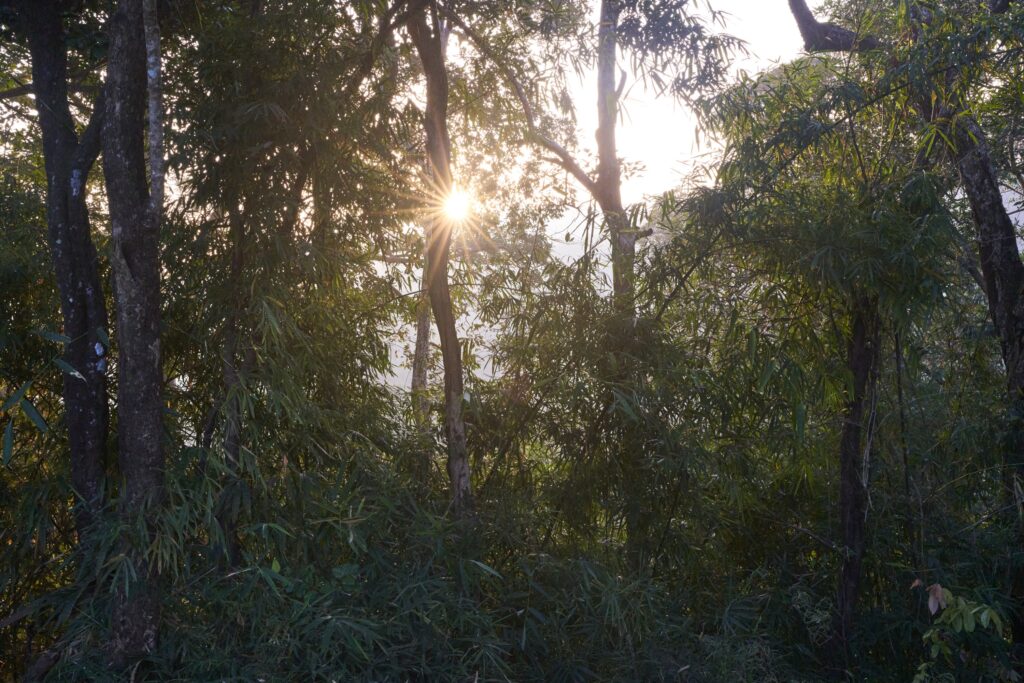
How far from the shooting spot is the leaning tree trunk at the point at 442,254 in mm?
3494

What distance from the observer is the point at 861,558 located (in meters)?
3.44

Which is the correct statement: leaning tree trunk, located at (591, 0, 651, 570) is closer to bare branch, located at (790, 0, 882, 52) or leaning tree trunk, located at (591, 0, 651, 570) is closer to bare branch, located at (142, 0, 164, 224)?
bare branch, located at (790, 0, 882, 52)

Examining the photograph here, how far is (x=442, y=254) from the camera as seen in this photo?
364cm

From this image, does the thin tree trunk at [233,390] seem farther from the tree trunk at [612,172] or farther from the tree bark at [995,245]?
the tree bark at [995,245]

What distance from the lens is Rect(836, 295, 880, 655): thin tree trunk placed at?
3.40m

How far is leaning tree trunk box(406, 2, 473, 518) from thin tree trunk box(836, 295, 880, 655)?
1.50 meters

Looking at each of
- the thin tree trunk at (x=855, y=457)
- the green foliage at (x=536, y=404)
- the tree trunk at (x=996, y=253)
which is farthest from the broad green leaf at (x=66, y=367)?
the tree trunk at (x=996, y=253)

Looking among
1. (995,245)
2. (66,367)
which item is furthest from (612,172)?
(66,367)

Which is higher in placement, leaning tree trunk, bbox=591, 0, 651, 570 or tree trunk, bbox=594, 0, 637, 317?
tree trunk, bbox=594, 0, 637, 317

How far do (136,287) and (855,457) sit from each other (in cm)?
277

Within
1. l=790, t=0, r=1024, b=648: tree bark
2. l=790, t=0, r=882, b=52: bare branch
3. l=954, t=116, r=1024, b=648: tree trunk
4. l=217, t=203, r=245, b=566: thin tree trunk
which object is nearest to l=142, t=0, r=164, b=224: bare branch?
l=217, t=203, r=245, b=566: thin tree trunk

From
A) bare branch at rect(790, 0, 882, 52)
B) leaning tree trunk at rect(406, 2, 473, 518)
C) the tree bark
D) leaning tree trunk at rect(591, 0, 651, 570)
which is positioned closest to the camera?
leaning tree trunk at rect(591, 0, 651, 570)

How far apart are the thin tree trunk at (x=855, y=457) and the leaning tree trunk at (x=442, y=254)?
4.93 feet

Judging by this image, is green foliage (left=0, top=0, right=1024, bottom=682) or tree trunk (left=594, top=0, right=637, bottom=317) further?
tree trunk (left=594, top=0, right=637, bottom=317)
